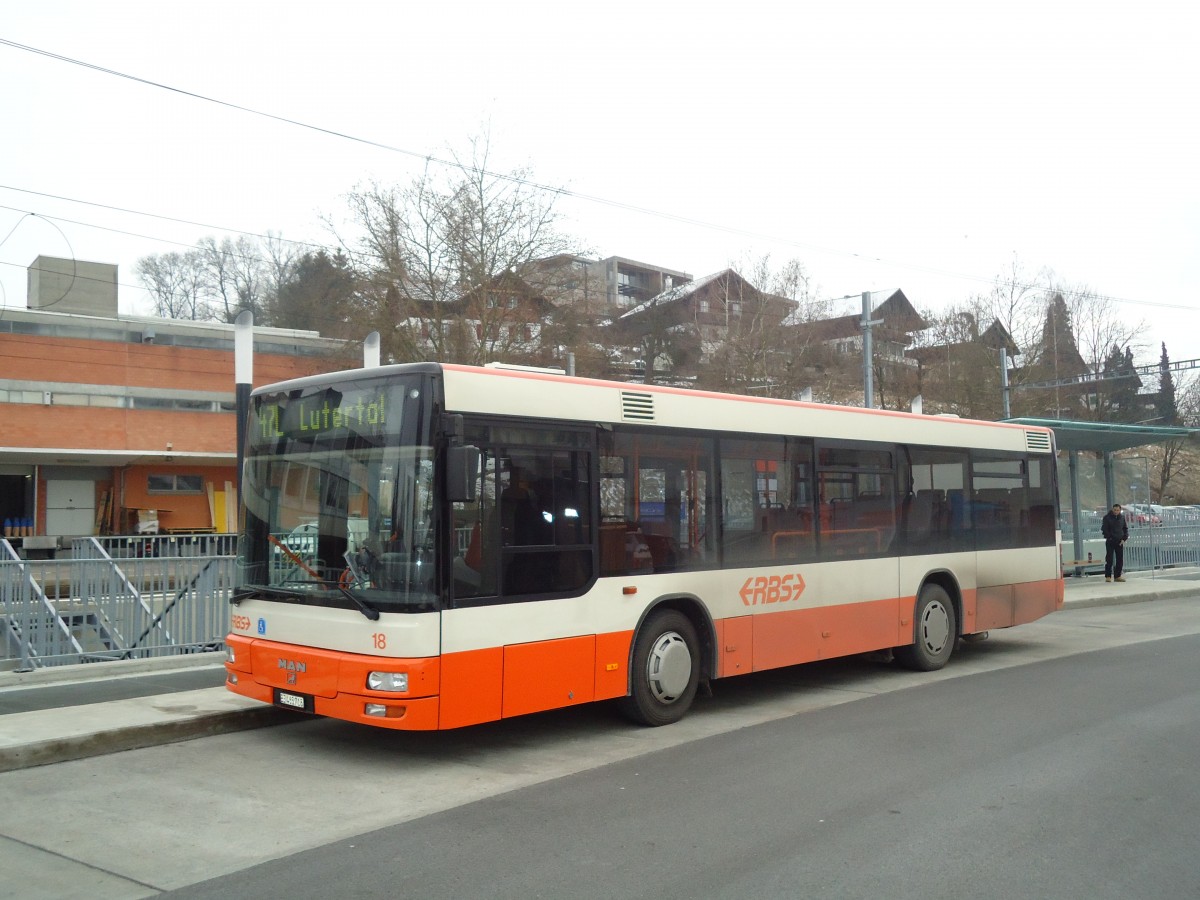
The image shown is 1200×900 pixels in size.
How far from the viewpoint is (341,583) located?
764 cm

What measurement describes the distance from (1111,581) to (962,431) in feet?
44.8

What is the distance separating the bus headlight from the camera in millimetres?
7246

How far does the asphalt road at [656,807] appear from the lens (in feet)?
17.4

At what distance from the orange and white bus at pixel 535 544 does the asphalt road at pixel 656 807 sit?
566 mm

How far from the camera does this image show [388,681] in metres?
7.29

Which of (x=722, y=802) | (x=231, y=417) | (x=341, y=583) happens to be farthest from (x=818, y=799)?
(x=231, y=417)

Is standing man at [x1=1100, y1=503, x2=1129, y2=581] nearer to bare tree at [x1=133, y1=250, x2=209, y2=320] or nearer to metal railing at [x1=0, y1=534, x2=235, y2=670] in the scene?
metal railing at [x1=0, y1=534, x2=235, y2=670]

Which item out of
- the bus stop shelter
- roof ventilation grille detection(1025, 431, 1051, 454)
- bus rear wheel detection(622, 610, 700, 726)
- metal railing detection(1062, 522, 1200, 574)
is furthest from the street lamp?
metal railing detection(1062, 522, 1200, 574)

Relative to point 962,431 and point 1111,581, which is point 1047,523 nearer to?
point 962,431

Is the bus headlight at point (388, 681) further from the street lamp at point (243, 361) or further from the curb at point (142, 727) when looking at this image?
the street lamp at point (243, 361)

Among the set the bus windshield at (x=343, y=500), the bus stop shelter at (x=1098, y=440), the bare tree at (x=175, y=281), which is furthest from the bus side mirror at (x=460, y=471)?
the bare tree at (x=175, y=281)

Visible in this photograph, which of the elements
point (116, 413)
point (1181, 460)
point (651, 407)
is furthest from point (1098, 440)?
point (1181, 460)

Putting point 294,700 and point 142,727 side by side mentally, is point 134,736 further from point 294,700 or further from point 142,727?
point 294,700

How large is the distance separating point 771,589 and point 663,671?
5.39ft
